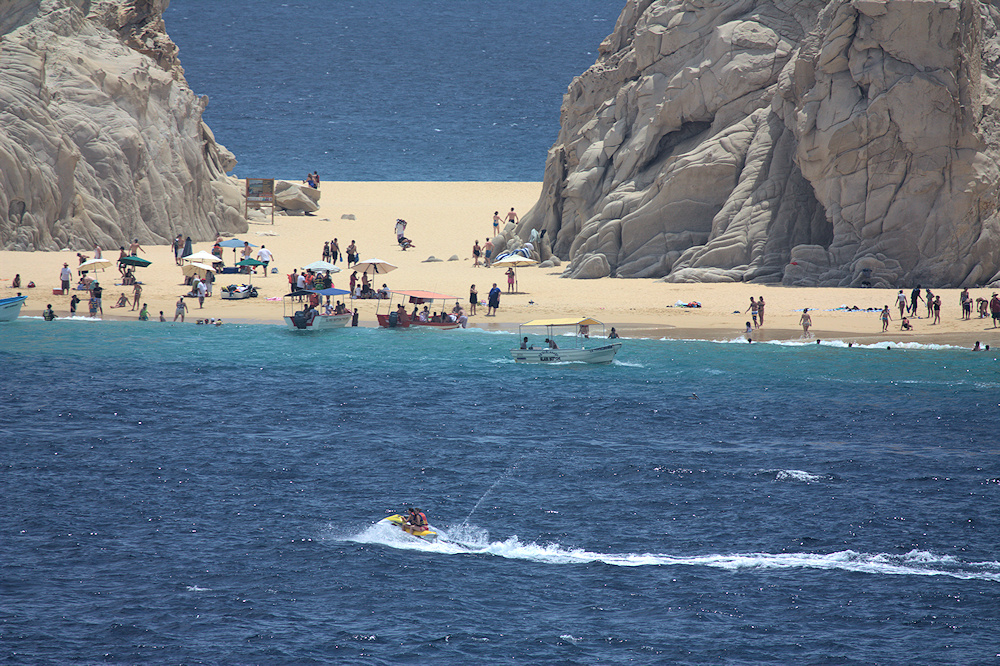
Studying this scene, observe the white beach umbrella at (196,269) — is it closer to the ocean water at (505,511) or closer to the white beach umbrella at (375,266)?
the white beach umbrella at (375,266)

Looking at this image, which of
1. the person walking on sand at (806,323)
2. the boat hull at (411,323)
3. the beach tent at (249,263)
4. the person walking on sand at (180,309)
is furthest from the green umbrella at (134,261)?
the person walking on sand at (806,323)

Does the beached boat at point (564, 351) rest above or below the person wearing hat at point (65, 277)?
below

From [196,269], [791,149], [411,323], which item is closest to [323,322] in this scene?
[411,323]

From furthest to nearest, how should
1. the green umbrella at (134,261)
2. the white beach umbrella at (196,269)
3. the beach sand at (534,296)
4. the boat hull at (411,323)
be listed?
1. the green umbrella at (134,261)
2. the white beach umbrella at (196,269)
3. the boat hull at (411,323)
4. the beach sand at (534,296)

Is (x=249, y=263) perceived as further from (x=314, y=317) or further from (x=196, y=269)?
(x=314, y=317)

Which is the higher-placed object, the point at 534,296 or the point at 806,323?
the point at 534,296

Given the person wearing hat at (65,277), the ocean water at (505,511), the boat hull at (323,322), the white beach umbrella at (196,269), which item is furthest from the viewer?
the white beach umbrella at (196,269)

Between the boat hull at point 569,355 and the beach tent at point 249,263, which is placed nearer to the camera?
the boat hull at point 569,355
